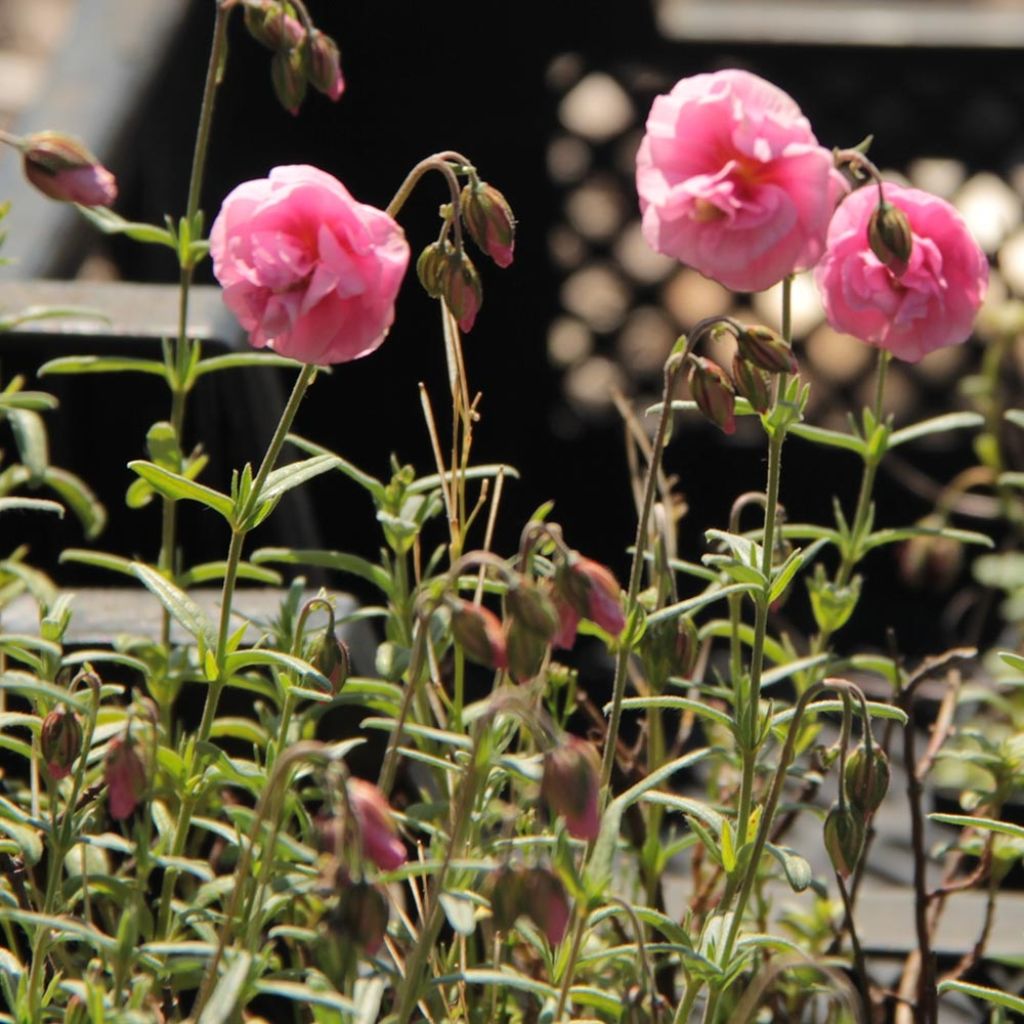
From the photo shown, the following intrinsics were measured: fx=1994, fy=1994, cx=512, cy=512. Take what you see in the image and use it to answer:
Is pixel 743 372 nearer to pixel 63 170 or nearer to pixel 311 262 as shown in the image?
pixel 311 262

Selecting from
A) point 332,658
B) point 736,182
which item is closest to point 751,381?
A: point 736,182

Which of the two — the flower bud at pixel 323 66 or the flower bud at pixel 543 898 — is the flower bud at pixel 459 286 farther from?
the flower bud at pixel 543 898

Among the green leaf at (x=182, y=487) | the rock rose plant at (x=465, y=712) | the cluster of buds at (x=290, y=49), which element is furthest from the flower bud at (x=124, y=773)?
the cluster of buds at (x=290, y=49)

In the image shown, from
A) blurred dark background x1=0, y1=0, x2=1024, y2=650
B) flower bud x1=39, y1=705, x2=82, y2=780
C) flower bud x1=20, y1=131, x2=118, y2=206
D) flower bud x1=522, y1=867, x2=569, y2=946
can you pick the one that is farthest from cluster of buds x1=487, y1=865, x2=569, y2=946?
blurred dark background x1=0, y1=0, x2=1024, y2=650

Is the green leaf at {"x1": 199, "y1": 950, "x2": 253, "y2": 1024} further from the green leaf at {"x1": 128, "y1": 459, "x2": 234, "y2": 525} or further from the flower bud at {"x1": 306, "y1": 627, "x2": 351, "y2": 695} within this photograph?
the green leaf at {"x1": 128, "y1": 459, "x2": 234, "y2": 525}

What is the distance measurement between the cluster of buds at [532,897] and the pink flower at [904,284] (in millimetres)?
556

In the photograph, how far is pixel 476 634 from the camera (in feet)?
3.79

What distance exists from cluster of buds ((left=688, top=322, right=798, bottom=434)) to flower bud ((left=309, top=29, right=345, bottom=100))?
46 cm

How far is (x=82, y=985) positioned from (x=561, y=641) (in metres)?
0.40

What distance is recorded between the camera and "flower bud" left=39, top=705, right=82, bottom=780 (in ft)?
4.75

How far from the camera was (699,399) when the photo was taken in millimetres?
1397

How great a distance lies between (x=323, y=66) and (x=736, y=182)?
454 mm

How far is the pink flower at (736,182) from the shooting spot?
4.45ft

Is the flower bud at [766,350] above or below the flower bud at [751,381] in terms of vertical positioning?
above
